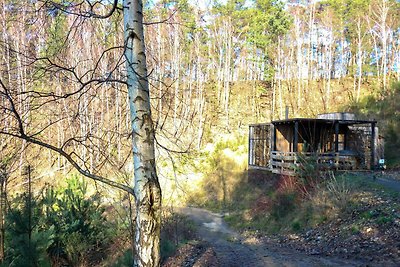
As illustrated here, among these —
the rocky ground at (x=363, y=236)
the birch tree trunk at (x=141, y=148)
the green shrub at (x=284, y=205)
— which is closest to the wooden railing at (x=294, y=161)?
the green shrub at (x=284, y=205)

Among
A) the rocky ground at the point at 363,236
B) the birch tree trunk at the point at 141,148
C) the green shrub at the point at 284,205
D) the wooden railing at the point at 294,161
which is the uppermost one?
the birch tree trunk at the point at 141,148

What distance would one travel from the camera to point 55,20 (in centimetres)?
308

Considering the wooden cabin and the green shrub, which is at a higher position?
the wooden cabin

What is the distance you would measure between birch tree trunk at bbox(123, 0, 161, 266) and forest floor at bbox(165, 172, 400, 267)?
216 inches

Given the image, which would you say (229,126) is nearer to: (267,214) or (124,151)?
(267,214)

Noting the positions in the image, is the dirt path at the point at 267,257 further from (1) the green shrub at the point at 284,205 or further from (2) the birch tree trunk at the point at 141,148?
(2) the birch tree trunk at the point at 141,148

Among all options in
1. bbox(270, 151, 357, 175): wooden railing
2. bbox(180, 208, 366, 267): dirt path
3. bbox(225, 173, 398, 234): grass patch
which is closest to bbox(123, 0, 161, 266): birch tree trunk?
bbox(180, 208, 366, 267): dirt path

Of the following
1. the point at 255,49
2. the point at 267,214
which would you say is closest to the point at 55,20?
the point at 267,214

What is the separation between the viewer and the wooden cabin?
17547mm

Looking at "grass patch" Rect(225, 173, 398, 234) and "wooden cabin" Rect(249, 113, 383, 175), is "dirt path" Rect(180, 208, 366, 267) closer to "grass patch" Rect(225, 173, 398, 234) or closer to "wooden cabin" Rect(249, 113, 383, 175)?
"grass patch" Rect(225, 173, 398, 234)

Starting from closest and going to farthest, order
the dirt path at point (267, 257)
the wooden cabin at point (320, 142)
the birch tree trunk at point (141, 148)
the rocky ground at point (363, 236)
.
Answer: the birch tree trunk at point (141, 148), the dirt path at point (267, 257), the rocky ground at point (363, 236), the wooden cabin at point (320, 142)

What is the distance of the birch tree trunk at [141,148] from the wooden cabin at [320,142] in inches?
545

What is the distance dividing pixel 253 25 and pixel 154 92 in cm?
3480

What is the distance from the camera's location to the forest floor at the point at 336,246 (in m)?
7.97
